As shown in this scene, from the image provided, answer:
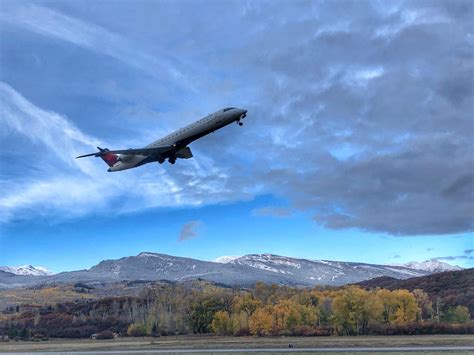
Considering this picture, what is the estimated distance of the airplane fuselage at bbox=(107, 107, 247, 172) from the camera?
215ft

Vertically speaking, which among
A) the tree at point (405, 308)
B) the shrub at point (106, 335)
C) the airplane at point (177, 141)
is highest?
Answer: the airplane at point (177, 141)

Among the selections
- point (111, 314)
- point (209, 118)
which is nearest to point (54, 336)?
point (111, 314)

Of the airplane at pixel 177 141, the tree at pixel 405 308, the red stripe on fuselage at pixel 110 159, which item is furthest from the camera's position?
the tree at pixel 405 308

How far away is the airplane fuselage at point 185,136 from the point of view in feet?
215

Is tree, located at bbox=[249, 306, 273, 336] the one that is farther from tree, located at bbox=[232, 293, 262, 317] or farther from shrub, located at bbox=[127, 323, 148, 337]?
shrub, located at bbox=[127, 323, 148, 337]

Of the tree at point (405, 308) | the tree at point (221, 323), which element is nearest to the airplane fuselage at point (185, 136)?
the tree at point (221, 323)

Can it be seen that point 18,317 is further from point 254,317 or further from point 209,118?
point 209,118

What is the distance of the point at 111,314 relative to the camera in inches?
6934

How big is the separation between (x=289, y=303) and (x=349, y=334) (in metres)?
25.5

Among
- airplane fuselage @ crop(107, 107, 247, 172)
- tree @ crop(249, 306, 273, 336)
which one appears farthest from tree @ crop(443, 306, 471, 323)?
airplane fuselage @ crop(107, 107, 247, 172)

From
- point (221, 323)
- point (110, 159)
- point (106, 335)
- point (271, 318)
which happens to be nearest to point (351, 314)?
point (271, 318)

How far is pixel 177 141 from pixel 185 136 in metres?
1.18

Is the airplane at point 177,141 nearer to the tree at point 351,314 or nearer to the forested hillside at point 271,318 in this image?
the forested hillside at point 271,318

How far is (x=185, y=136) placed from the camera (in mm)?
65938
